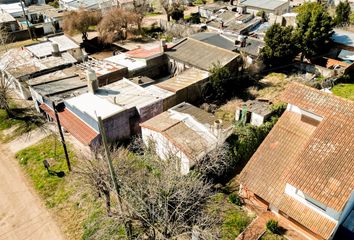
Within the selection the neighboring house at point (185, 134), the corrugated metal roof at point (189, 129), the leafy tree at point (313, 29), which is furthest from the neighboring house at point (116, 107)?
the leafy tree at point (313, 29)

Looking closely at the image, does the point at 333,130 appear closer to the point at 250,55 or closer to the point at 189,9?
the point at 250,55

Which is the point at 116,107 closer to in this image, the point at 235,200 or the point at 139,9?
the point at 235,200

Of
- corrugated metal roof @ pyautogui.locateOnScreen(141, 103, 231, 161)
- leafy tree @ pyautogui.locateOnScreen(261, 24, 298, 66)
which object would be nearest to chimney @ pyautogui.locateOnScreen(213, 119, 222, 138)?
corrugated metal roof @ pyautogui.locateOnScreen(141, 103, 231, 161)

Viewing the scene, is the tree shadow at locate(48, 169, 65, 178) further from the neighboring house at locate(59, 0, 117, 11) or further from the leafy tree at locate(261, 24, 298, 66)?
the neighboring house at locate(59, 0, 117, 11)

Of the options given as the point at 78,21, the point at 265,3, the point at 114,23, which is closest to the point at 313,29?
the point at 265,3

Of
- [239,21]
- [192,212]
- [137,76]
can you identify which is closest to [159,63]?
[137,76]

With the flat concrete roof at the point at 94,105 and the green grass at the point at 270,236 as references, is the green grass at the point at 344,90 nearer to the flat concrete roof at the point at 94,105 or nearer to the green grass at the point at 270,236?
the green grass at the point at 270,236
